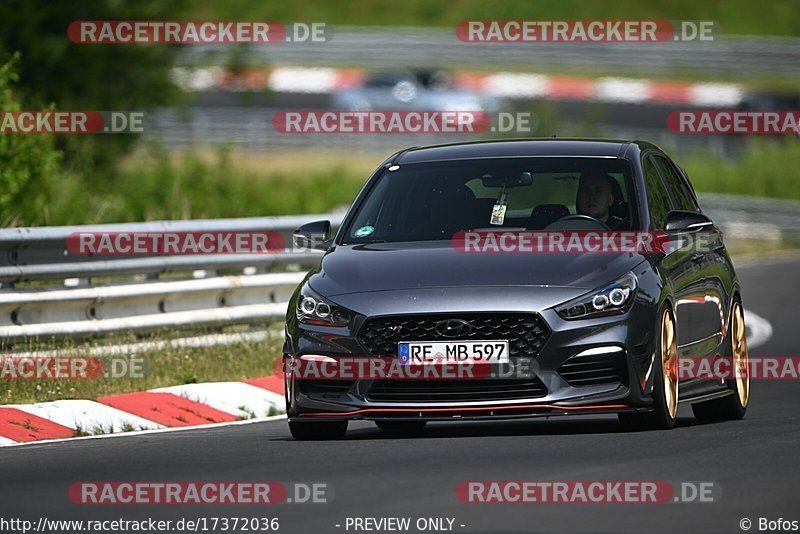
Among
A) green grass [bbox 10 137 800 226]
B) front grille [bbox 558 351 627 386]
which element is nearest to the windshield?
front grille [bbox 558 351 627 386]

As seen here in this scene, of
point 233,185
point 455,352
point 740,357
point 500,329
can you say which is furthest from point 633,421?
point 233,185

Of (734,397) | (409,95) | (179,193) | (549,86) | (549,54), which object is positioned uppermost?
(734,397)

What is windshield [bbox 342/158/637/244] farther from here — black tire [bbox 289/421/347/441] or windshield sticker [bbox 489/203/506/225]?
black tire [bbox 289/421/347/441]

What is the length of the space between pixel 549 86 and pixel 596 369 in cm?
4389

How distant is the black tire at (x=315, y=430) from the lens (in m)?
10.6

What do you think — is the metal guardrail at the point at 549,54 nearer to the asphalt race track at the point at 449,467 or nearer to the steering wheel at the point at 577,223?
the asphalt race track at the point at 449,467

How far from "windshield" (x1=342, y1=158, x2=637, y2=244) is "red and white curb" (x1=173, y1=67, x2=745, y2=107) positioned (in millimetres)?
38063

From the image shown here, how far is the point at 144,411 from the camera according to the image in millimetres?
12234

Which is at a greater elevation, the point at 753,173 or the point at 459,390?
the point at 459,390

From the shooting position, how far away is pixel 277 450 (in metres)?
10.0

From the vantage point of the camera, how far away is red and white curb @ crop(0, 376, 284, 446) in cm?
1147

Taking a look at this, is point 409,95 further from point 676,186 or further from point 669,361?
point 669,361

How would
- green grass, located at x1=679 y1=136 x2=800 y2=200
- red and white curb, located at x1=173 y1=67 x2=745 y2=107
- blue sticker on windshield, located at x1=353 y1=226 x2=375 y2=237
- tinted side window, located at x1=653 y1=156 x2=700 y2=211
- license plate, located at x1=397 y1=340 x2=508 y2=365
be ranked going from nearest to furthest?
license plate, located at x1=397 y1=340 x2=508 y2=365, blue sticker on windshield, located at x1=353 y1=226 x2=375 y2=237, tinted side window, located at x1=653 y1=156 x2=700 y2=211, green grass, located at x1=679 y1=136 x2=800 y2=200, red and white curb, located at x1=173 y1=67 x2=745 y2=107

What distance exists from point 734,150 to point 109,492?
38.2 m
